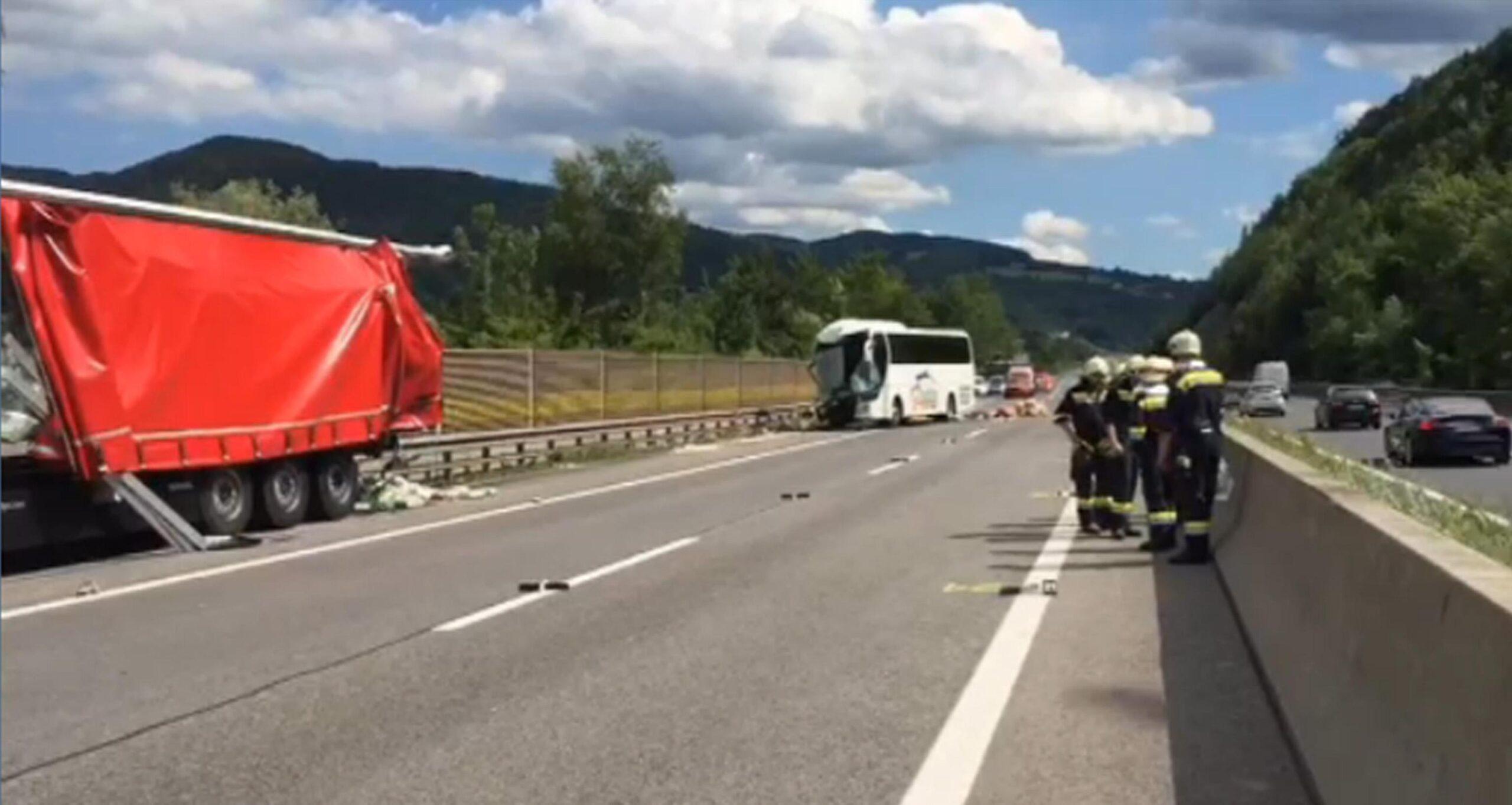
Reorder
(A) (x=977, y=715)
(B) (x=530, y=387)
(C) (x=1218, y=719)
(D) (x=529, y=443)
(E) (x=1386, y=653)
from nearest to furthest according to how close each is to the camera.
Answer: (E) (x=1386, y=653)
(C) (x=1218, y=719)
(A) (x=977, y=715)
(D) (x=529, y=443)
(B) (x=530, y=387)

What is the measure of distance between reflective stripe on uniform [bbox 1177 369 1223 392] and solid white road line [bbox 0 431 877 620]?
7976 mm

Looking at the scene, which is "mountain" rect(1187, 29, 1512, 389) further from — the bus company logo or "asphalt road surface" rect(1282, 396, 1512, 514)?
the bus company logo

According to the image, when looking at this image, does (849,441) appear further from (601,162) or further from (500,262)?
(500,262)

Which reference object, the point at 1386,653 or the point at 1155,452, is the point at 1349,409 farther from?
the point at 1386,653

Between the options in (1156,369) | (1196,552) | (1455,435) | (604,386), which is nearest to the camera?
(1196,552)

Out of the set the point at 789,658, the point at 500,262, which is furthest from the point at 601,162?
the point at 789,658

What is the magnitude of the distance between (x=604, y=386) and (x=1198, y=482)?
30538 mm

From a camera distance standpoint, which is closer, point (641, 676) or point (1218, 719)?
point (1218, 719)

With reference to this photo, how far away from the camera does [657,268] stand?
113688 millimetres

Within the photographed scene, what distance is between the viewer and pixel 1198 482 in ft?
50.8

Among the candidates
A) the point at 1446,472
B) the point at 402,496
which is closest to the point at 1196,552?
the point at 402,496

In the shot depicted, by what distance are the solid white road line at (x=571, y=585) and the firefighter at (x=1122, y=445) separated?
405 centimetres

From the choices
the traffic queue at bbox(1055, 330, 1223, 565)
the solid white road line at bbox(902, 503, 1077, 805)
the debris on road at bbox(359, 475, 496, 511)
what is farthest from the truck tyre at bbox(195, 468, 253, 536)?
the solid white road line at bbox(902, 503, 1077, 805)

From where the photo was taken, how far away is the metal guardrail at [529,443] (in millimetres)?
29109
